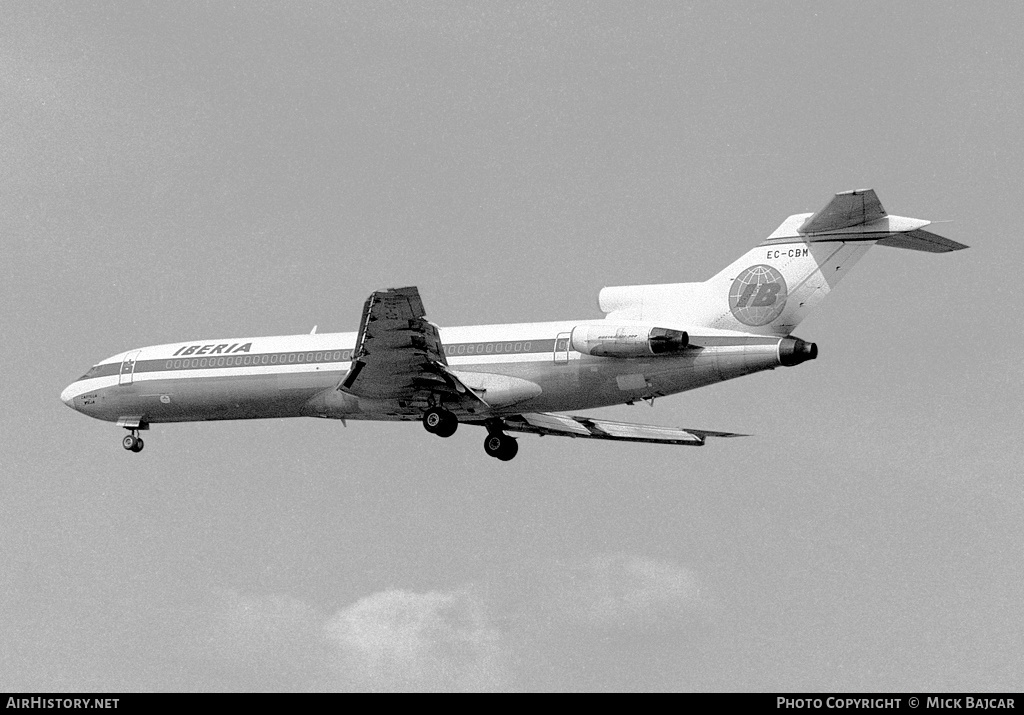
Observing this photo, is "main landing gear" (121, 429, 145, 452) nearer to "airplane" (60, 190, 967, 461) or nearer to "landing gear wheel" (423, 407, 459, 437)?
"airplane" (60, 190, 967, 461)

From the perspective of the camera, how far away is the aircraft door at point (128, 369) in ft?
148

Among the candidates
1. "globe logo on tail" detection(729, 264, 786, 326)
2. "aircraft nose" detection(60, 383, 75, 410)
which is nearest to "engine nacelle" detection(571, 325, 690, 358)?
"globe logo on tail" detection(729, 264, 786, 326)

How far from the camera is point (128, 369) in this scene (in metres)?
45.4

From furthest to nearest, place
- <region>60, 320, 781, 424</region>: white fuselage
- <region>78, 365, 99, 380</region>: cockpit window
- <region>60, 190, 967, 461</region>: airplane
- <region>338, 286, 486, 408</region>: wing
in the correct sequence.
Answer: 1. <region>78, 365, 99, 380</region>: cockpit window
2. <region>338, 286, 486, 408</region>: wing
3. <region>60, 320, 781, 424</region>: white fuselage
4. <region>60, 190, 967, 461</region>: airplane

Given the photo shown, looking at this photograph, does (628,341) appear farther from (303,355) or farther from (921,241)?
(303,355)

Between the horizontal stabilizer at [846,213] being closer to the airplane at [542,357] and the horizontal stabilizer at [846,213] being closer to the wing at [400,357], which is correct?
the airplane at [542,357]

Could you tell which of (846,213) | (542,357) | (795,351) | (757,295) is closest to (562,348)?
(542,357)

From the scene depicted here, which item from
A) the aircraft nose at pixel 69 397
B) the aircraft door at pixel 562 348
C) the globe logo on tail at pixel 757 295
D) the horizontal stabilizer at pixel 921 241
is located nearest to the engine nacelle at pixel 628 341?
the aircraft door at pixel 562 348

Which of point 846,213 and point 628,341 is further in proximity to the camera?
point 628,341

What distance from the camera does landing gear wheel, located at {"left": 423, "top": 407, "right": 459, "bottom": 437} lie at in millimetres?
40562

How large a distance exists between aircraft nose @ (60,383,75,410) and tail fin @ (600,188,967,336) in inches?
737

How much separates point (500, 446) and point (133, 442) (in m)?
11.2

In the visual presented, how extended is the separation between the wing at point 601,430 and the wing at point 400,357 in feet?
12.1
